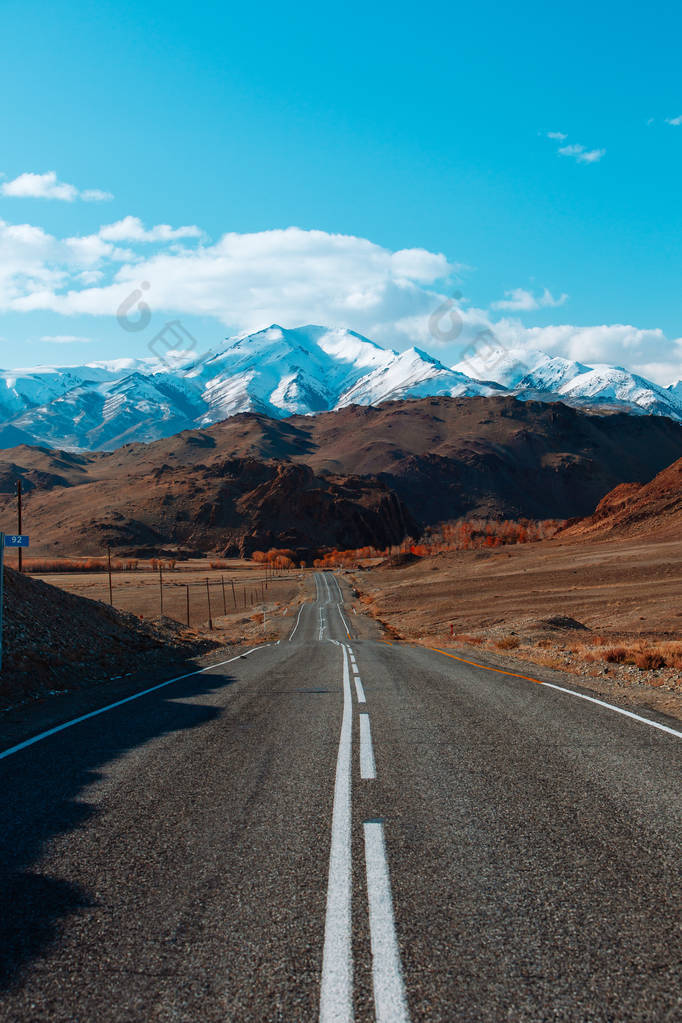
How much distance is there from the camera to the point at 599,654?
773 inches

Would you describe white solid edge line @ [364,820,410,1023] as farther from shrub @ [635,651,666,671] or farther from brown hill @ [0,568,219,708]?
shrub @ [635,651,666,671]

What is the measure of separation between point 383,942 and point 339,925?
280 millimetres

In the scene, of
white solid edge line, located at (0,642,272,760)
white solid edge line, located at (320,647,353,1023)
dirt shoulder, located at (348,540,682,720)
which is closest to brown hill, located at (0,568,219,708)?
white solid edge line, located at (0,642,272,760)

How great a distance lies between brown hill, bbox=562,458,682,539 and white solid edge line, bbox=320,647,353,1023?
67894 mm

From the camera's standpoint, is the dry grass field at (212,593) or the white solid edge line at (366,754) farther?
the dry grass field at (212,593)

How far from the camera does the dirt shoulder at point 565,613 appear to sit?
17.0 meters

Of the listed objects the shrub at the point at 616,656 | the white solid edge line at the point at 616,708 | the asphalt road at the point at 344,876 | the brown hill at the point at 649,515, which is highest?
the brown hill at the point at 649,515

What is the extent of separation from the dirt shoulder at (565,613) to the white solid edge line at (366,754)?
5.11 meters

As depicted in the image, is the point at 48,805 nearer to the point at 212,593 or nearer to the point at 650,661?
the point at 650,661

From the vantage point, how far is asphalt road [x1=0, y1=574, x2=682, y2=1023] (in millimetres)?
3199

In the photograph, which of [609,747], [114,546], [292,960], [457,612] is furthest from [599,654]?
[114,546]

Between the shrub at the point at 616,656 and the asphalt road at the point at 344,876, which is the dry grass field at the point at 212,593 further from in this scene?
the asphalt road at the point at 344,876

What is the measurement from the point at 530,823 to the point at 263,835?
1.99 metres

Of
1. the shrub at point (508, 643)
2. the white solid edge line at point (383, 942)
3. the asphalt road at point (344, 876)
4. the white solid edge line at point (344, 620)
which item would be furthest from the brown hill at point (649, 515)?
the white solid edge line at point (383, 942)
